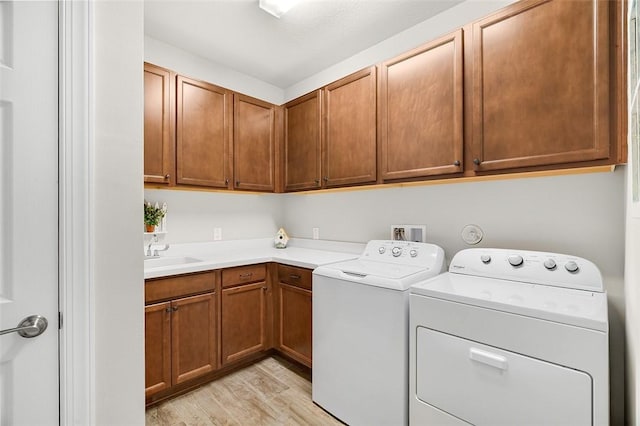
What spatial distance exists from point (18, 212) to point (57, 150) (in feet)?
0.71

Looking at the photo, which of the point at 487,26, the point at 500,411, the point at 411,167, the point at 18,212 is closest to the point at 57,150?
the point at 18,212

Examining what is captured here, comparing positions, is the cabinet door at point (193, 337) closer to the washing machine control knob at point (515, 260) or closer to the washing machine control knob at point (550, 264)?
the washing machine control knob at point (515, 260)

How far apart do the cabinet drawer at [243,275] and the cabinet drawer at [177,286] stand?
100mm

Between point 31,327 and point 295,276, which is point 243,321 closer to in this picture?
point 295,276

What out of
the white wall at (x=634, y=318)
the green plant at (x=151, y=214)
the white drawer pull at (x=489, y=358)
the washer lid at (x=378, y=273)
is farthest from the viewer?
the green plant at (x=151, y=214)

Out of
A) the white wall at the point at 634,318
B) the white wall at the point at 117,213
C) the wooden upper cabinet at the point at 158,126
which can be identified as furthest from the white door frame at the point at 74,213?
the white wall at the point at 634,318

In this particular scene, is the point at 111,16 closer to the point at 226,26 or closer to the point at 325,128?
the point at 226,26

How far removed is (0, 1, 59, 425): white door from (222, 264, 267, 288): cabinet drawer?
4.16 feet

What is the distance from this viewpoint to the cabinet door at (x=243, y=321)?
2.19m

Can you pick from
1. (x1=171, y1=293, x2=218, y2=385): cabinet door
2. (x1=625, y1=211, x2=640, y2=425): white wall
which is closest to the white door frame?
(x1=171, y1=293, x2=218, y2=385): cabinet door

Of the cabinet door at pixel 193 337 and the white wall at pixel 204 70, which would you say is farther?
the white wall at pixel 204 70

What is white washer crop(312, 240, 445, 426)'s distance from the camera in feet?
4.93

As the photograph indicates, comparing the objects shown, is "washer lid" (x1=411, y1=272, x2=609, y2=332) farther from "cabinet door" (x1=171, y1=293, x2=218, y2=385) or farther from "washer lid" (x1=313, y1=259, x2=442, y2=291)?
"cabinet door" (x1=171, y1=293, x2=218, y2=385)

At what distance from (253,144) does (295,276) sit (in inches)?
50.1
